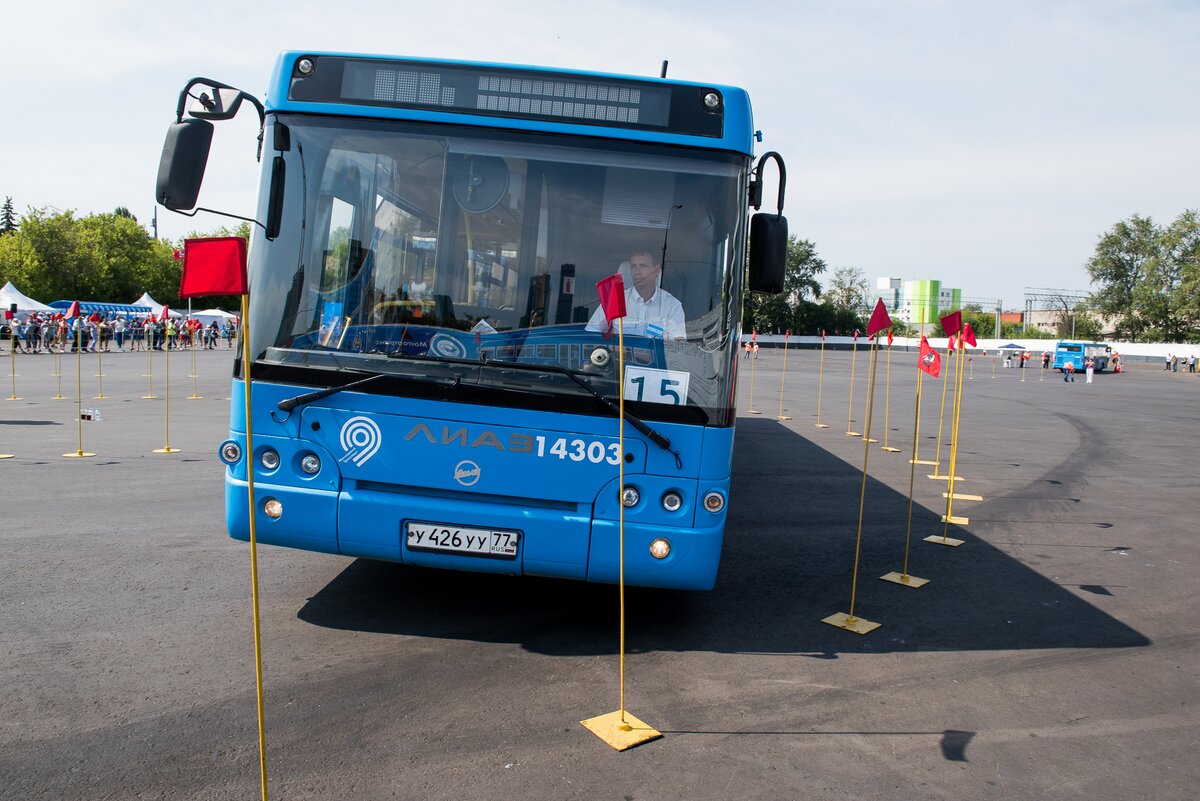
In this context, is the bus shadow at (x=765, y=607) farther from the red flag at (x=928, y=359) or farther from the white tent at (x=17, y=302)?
the white tent at (x=17, y=302)

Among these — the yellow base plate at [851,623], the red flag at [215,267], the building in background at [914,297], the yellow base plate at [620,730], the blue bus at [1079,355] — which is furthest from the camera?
the building in background at [914,297]

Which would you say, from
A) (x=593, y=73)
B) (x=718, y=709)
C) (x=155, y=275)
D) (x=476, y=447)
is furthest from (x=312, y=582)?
(x=155, y=275)

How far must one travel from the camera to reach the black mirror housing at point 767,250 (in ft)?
17.4

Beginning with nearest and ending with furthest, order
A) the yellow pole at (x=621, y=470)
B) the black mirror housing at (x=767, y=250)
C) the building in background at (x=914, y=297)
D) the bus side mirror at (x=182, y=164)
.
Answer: the yellow pole at (x=621, y=470) < the bus side mirror at (x=182, y=164) < the black mirror housing at (x=767, y=250) < the building in background at (x=914, y=297)

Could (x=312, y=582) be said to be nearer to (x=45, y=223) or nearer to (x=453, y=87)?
(x=453, y=87)

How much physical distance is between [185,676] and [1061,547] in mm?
7694

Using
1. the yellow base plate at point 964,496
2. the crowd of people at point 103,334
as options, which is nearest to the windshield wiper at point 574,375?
the yellow base plate at point 964,496

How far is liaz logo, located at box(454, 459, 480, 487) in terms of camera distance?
15.8ft

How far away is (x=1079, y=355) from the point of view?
55.6 metres

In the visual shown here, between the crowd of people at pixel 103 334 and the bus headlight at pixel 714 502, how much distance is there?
26.9 metres

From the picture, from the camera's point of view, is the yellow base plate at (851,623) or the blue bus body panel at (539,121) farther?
the yellow base plate at (851,623)

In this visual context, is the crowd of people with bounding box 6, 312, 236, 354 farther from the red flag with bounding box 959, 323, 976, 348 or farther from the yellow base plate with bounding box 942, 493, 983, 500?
the red flag with bounding box 959, 323, 976, 348

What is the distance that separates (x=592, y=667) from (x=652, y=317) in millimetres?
1950

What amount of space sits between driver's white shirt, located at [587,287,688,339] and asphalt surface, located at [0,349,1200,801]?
6.11ft
